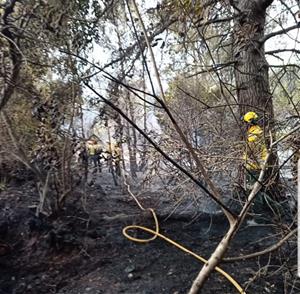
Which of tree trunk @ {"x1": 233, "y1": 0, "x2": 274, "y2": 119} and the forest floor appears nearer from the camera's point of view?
the forest floor

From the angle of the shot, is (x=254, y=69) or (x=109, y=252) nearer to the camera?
(x=109, y=252)

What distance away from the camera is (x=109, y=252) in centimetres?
431

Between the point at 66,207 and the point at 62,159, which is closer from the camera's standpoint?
the point at 62,159

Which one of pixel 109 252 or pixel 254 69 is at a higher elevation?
pixel 254 69

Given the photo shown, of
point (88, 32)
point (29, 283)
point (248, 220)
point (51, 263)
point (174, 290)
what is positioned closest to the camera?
point (174, 290)

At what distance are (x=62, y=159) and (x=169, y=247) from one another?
1768mm

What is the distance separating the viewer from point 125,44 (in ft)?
21.8

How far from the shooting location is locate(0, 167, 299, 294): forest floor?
3459 mm

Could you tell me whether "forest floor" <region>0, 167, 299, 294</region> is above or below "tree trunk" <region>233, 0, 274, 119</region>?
below

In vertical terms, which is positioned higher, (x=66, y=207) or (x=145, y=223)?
(x=66, y=207)

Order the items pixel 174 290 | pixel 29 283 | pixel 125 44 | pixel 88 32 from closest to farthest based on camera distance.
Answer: pixel 174 290 < pixel 29 283 < pixel 88 32 < pixel 125 44

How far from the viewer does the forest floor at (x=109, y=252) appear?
3459mm

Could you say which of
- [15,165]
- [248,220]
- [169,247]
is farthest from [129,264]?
[15,165]

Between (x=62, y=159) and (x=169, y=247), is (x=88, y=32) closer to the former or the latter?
(x=62, y=159)
